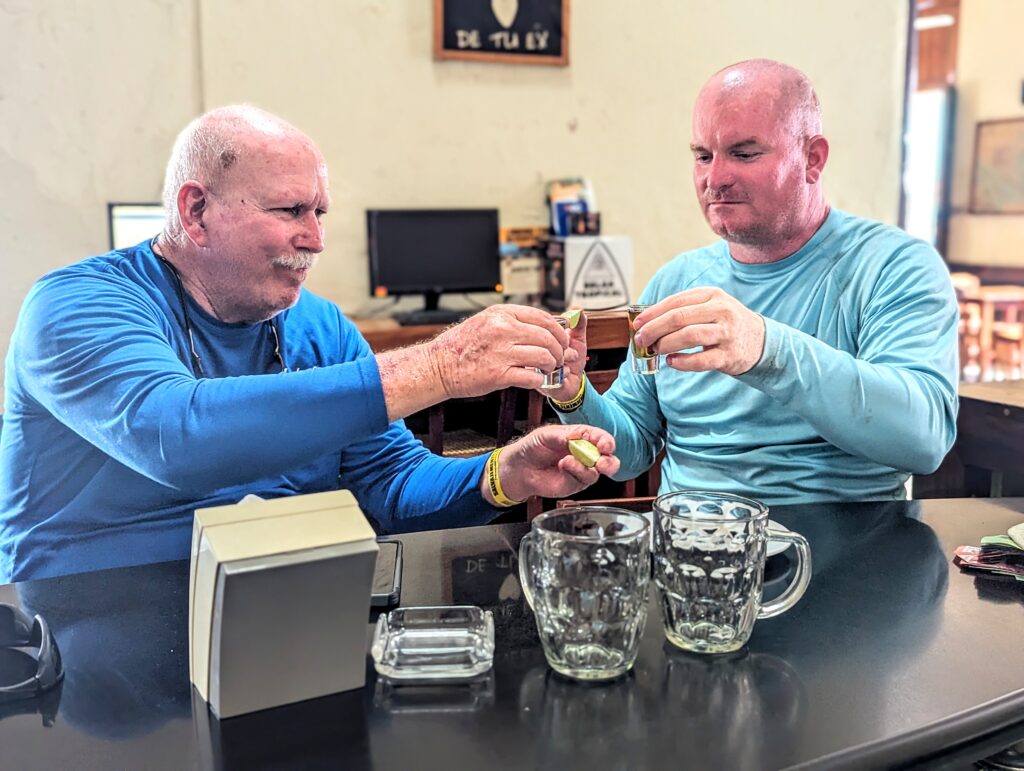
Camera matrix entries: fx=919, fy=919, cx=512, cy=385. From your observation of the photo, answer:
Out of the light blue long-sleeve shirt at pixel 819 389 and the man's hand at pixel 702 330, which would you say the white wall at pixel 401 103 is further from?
the man's hand at pixel 702 330

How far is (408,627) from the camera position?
88 centimetres

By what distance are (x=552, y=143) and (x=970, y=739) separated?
369cm

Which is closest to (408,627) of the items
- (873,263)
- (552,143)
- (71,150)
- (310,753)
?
(310,753)

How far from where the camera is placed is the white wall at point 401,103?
339cm

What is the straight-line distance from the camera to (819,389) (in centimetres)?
137

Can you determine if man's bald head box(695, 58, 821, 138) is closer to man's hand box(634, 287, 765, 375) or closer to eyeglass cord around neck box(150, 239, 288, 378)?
man's hand box(634, 287, 765, 375)

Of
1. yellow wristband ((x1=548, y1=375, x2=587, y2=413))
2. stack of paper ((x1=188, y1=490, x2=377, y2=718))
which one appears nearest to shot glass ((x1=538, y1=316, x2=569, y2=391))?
yellow wristband ((x1=548, y1=375, x2=587, y2=413))

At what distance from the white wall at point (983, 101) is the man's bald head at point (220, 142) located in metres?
7.58

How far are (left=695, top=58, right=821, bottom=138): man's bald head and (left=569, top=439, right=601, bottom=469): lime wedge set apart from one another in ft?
3.01

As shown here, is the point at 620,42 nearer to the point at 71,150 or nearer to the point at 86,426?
the point at 71,150

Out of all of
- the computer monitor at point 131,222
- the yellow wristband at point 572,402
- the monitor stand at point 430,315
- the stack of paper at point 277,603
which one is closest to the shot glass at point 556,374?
the yellow wristband at point 572,402

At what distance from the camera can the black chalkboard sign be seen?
153 inches

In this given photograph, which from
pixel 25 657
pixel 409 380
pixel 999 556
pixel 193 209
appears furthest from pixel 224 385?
pixel 999 556

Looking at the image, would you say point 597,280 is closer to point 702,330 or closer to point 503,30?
point 503,30
